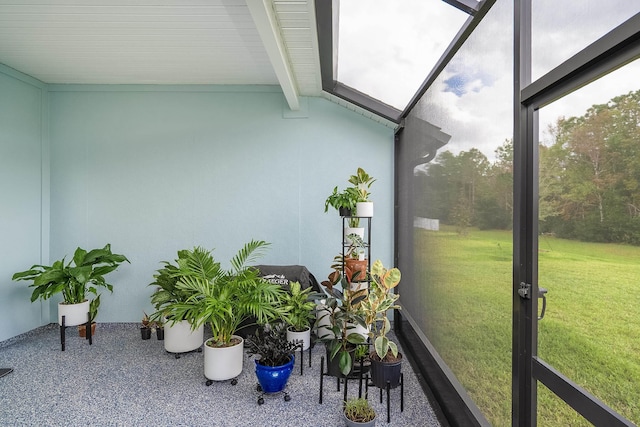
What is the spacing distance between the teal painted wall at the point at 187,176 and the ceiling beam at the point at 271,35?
35.2 inches

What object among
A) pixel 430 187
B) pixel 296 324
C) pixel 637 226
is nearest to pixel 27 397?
pixel 296 324

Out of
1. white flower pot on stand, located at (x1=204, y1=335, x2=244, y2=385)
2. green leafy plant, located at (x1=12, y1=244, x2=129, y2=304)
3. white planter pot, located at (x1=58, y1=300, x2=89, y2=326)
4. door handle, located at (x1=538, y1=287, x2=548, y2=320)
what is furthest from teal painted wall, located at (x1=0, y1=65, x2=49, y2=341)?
door handle, located at (x1=538, y1=287, x2=548, y2=320)

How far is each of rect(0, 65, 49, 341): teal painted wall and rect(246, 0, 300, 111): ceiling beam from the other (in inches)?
115

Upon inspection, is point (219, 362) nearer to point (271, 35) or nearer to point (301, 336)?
point (301, 336)

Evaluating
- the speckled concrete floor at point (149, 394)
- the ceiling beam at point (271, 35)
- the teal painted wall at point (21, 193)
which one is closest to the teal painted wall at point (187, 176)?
the teal painted wall at point (21, 193)

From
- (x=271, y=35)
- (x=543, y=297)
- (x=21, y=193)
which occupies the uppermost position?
(x=271, y=35)

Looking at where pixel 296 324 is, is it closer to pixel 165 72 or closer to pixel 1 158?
pixel 165 72

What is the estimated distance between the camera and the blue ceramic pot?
94.1 inches

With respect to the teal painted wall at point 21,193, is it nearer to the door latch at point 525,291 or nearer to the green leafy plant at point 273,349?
the green leafy plant at point 273,349

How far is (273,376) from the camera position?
239 centimetres

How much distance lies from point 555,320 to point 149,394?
2650mm

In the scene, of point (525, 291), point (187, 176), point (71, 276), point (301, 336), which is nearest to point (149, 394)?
point (301, 336)

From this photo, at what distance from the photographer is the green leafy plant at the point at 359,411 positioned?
6.79 ft

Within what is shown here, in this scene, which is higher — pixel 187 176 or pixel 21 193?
pixel 187 176
